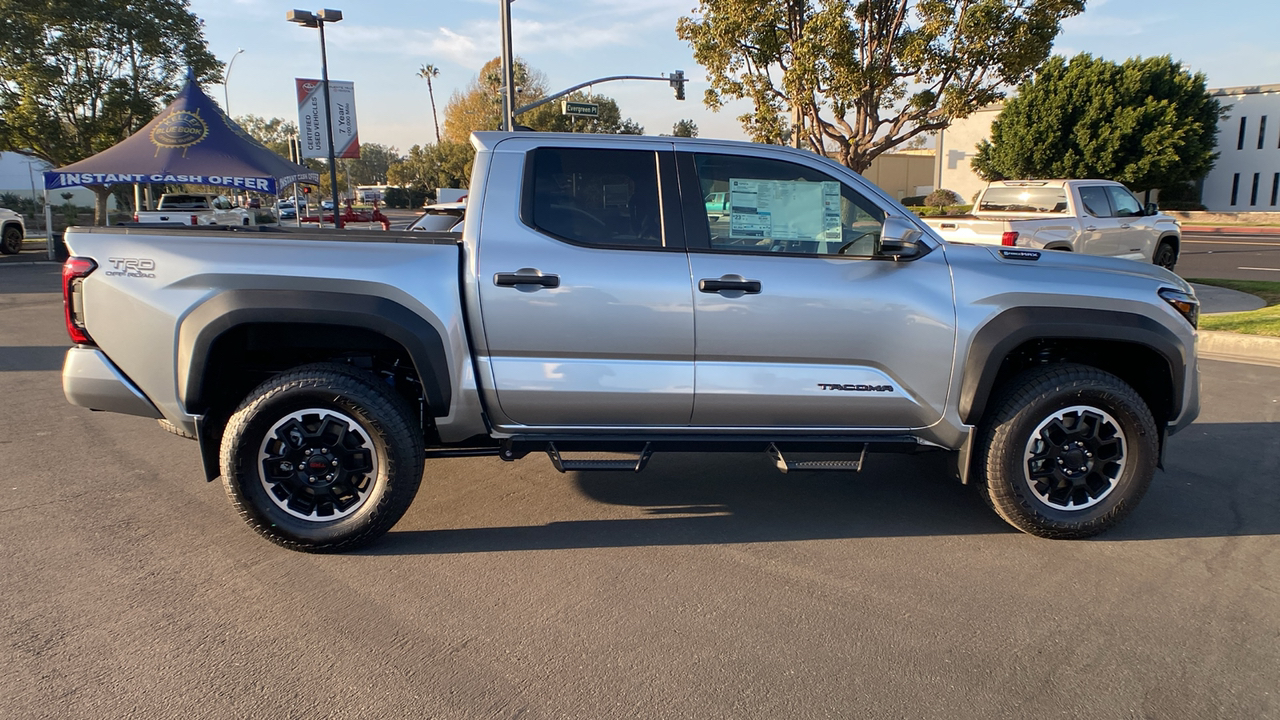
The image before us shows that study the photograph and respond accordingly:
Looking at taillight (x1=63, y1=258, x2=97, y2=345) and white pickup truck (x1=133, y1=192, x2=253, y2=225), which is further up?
white pickup truck (x1=133, y1=192, x2=253, y2=225)

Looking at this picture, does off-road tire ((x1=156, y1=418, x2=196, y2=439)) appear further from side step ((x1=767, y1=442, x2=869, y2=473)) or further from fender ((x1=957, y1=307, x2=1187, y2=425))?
fender ((x1=957, y1=307, x2=1187, y2=425))

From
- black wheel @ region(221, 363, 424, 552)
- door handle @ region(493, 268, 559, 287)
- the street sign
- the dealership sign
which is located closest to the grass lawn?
door handle @ region(493, 268, 559, 287)

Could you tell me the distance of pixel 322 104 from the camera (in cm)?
1711

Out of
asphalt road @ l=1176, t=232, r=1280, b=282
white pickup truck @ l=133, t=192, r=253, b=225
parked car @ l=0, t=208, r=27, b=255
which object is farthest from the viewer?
parked car @ l=0, t=208, r=27, b=255

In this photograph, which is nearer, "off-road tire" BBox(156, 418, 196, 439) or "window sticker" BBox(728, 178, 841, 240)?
"off-road tire" BBox(156, 418, 196, 439)

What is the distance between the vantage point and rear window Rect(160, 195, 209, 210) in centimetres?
2444

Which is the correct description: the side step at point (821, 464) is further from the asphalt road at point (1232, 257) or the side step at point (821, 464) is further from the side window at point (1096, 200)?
the asphalt road at point (1232, 257)

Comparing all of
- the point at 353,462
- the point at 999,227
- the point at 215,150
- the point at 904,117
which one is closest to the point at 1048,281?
the point at 353,462

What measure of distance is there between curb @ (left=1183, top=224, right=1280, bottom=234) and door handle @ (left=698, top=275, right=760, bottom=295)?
37517 millimetres

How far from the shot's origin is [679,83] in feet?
86.0

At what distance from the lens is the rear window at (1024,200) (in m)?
12.4

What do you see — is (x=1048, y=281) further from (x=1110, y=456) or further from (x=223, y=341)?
(x=223, y=341)

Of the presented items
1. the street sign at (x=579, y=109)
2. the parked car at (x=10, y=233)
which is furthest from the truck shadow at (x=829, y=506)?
the parked car at (x=10, y=233)

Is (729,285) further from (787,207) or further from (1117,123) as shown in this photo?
(1117,123)
